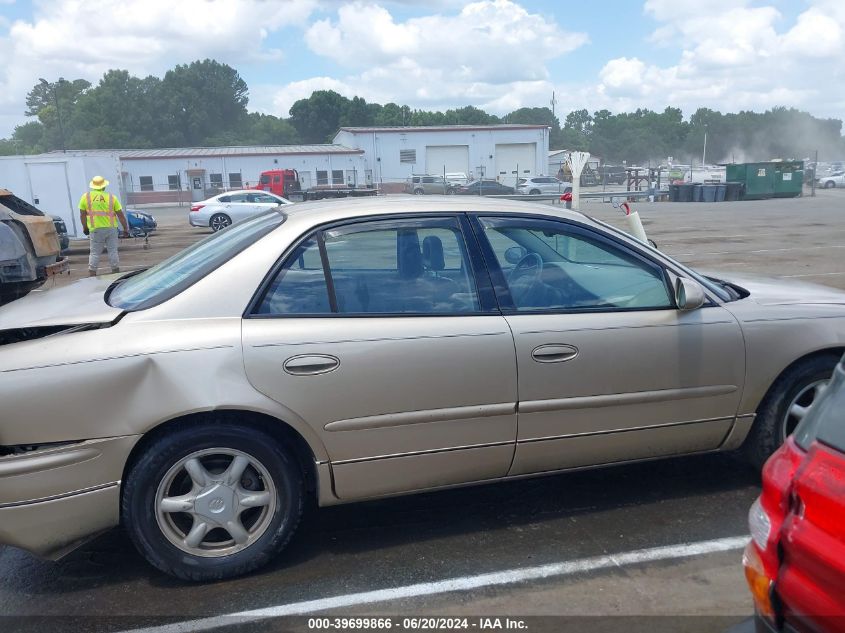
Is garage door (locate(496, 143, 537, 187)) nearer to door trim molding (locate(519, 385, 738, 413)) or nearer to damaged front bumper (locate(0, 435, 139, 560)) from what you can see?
door trim molding (locate(519, 385, 738, 413))

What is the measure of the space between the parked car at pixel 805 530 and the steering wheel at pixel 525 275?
1725 mm

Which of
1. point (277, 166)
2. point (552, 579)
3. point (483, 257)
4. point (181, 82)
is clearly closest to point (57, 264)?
point (483, 257)

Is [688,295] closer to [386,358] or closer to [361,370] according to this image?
[386,358]

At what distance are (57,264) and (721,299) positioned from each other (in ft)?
29.9

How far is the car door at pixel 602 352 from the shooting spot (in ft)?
11.6

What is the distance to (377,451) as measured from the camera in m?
3.35

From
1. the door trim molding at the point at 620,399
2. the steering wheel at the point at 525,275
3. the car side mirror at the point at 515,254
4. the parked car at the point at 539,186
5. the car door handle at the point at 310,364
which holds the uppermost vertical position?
the car side mirror at the point at 515,254

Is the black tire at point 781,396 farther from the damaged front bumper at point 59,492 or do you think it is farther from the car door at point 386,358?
the damaged front bumper at point 59,492

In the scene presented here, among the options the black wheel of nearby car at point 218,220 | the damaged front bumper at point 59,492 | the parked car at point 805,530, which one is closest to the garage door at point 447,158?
the black wheel of nearby car at point 218,220

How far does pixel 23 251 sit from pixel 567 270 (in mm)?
6878

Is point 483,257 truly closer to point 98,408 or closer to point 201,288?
point 201,288

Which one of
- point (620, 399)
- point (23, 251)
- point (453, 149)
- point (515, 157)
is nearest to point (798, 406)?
point (620, 399)

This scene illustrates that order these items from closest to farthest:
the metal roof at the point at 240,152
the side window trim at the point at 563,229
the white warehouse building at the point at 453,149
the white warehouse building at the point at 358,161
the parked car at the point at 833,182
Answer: the side window trim at the point at 563,229
the parked car at the point at 833,182
the white warehouse building at the point at 358,161
the metal roof at the point at 240,152
the white warehouse building at the point at 453,149

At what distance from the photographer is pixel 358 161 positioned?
57.1 m
